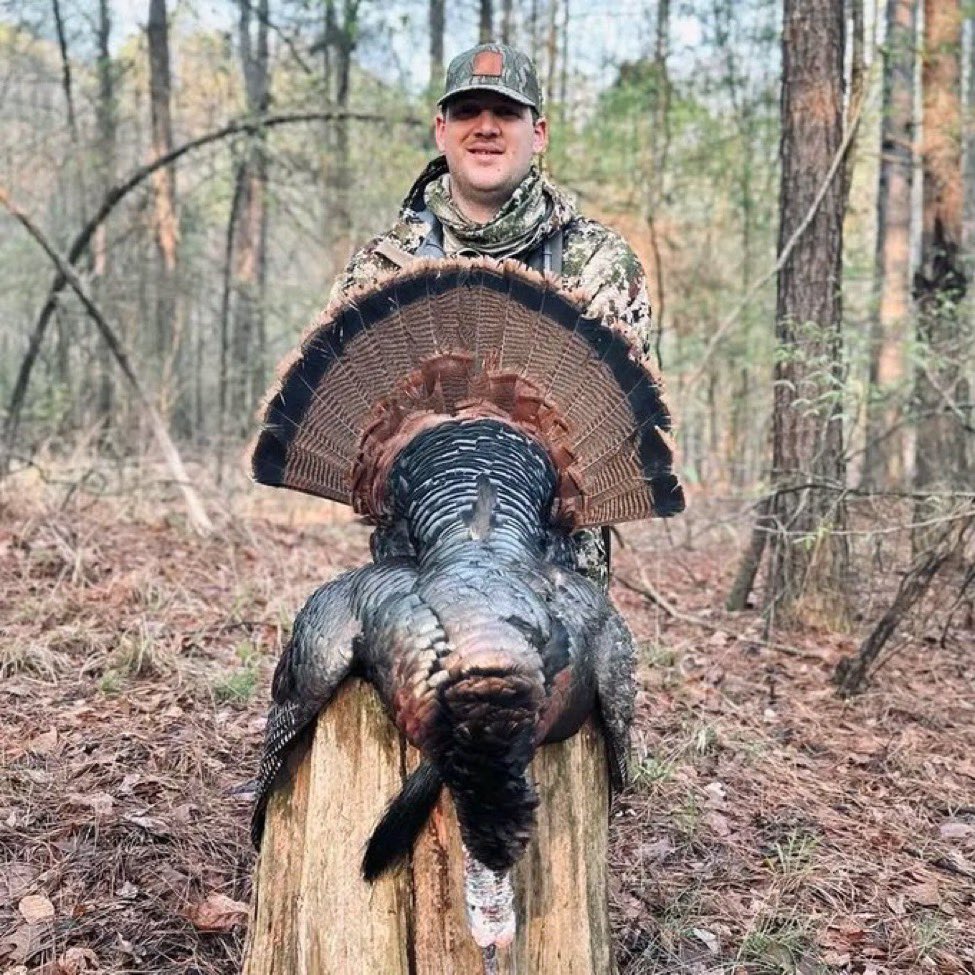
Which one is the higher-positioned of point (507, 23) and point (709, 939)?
point (507, 23)

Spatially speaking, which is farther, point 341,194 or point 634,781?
point 341,194

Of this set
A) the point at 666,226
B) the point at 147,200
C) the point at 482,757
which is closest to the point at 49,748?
the point at 482,757

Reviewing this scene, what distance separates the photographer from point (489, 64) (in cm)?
295

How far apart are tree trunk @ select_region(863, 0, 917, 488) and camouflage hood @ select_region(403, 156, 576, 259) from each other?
4.30m

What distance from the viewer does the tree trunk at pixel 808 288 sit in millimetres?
6059

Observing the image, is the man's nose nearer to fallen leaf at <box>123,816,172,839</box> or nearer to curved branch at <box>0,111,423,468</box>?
fallen leaf at <box>123,816,172,839</box>

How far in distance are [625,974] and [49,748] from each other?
2.29 m

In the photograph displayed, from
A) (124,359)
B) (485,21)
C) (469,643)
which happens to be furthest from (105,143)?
(469,643)

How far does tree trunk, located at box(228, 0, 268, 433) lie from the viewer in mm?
14320

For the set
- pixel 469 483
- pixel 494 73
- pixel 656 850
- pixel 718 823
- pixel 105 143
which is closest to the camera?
pixel 469 483

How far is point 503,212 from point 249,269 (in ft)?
49.4

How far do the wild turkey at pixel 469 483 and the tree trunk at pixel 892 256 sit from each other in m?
4.90

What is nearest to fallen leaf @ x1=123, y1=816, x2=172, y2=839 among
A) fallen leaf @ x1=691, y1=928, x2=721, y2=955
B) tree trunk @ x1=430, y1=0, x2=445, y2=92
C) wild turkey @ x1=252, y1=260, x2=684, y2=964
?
wild turkey @ x1=252, y1=260, x2=684, y2=964

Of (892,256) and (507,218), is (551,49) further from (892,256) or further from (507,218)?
(507,218)
